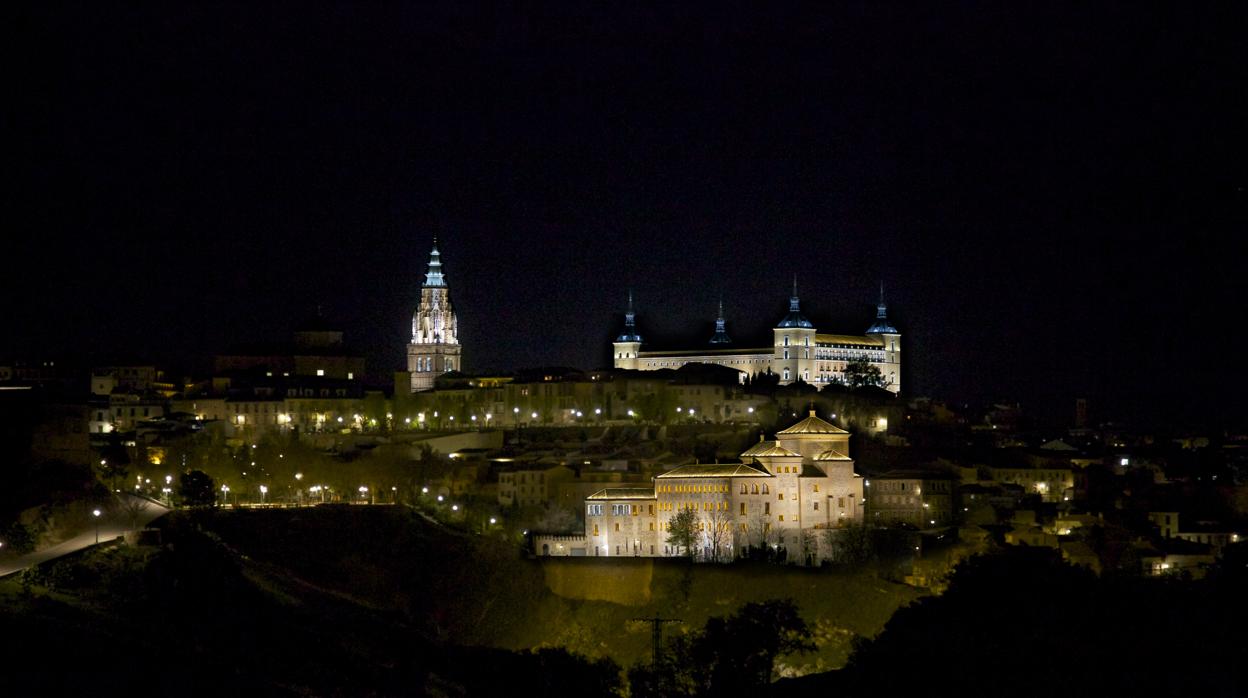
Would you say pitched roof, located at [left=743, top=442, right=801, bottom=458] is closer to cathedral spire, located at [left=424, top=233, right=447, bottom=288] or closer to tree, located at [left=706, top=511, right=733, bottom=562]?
tree, located at [left=706, top=511, right=733, bottom=562]

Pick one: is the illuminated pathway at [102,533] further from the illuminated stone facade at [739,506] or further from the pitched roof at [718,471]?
the pitched roof at [718,471]

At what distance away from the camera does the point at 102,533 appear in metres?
41.2

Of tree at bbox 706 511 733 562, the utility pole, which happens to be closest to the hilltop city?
tree at bbox 706 511 733 562

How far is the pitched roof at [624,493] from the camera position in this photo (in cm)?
5609

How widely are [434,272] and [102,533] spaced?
61.8m

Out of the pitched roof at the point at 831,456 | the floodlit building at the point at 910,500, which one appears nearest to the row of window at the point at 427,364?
the floodlit building at the point at 910,500

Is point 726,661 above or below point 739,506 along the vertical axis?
below

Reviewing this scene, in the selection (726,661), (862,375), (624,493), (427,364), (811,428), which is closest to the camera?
(726,661)

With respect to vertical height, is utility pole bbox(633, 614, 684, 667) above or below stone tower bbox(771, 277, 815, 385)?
below

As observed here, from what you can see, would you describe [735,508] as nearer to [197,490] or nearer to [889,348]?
[197,490]

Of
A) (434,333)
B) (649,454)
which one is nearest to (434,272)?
(434,333)

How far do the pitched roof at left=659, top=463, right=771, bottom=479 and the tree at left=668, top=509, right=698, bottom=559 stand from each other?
4.80 feet

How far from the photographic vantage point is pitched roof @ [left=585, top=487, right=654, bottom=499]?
56.1 metres

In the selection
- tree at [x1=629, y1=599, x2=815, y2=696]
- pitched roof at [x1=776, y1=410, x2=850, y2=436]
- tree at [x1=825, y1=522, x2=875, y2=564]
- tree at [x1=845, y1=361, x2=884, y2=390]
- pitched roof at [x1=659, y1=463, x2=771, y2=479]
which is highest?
tree at [x1=845, y1=361, x2=884, y2=390]
